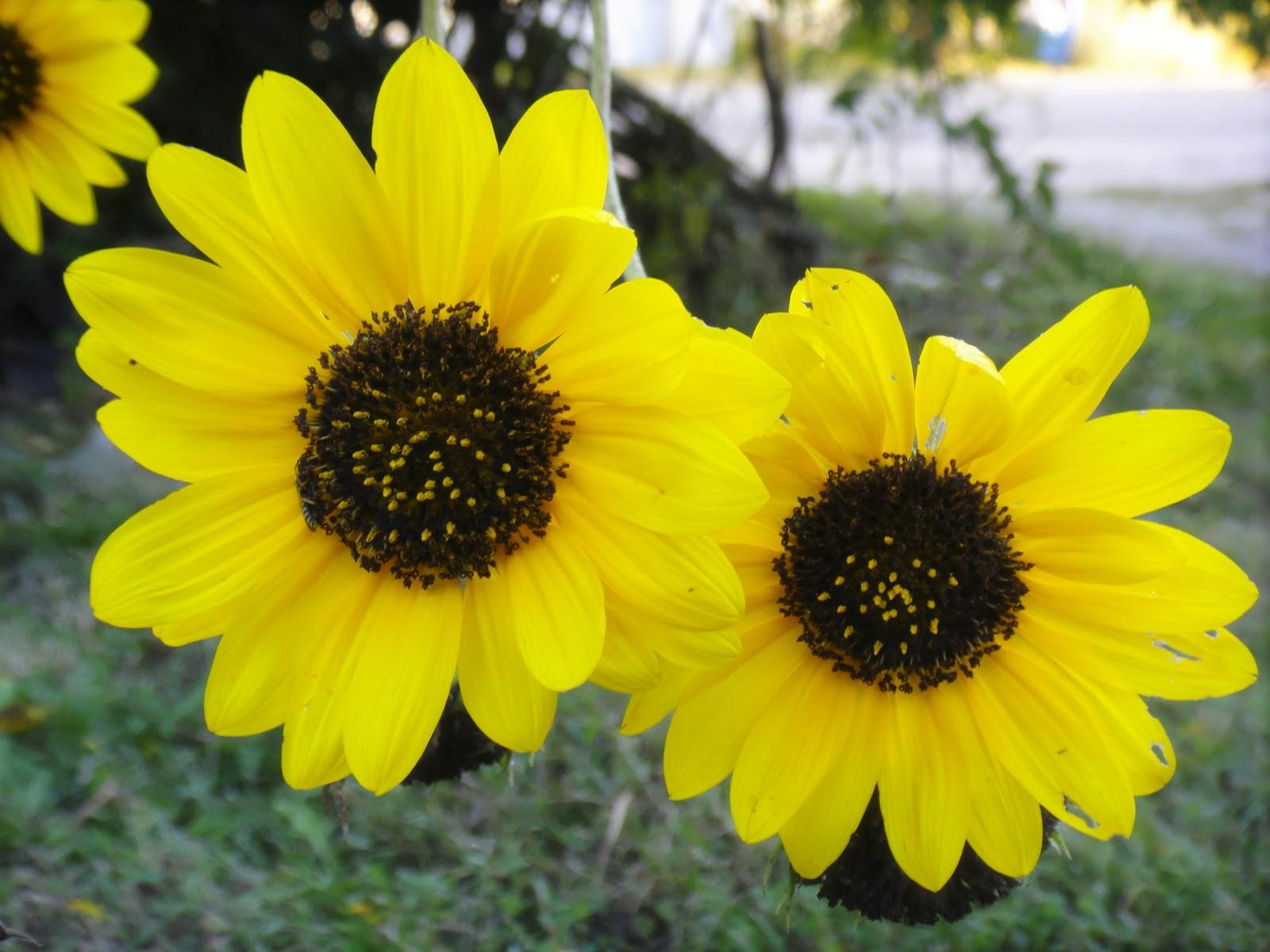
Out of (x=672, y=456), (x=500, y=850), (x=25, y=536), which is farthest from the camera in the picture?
(x=25, y=536)

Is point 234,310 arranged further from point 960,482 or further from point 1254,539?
point 1254,539

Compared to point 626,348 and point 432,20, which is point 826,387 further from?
point 432,20

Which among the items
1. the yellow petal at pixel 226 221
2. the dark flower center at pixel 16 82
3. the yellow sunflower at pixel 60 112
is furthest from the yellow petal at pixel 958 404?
the dark flower center at pixel 16 82

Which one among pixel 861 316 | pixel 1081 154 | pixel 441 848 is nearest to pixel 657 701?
pixel 861 316

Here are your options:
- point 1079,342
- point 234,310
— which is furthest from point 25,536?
point 1079,342

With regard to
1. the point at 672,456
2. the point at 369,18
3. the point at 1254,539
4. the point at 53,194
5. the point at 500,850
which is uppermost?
the point at 672,456

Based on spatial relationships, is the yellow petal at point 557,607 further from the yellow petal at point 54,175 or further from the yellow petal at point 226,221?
the yellow petal at point 54,175

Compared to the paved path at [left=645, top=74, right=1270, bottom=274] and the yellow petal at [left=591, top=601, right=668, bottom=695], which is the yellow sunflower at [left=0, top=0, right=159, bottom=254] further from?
the paved path at [left=645, top=74, right=1270, bottom=274]

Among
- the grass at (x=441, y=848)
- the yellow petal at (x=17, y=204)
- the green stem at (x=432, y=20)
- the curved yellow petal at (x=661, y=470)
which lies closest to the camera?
the curved yellow petal at (x=661, y=470)
